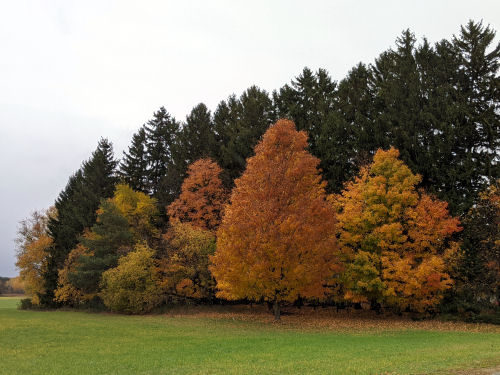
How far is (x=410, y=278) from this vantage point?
3080cm

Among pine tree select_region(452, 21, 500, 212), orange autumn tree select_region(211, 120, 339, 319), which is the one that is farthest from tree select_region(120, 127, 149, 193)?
pine tree select_region(452, 21, 500, 212)

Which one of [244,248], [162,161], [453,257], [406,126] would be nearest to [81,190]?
[162,161]

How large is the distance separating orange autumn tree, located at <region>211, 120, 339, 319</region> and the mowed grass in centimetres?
307

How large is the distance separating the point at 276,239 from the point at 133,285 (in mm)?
20950

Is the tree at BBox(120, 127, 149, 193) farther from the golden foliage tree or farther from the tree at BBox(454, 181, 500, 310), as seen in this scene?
the tree at BBox(454, 181, 500, 310)

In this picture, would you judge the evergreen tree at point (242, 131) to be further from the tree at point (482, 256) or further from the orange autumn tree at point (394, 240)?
the tree at point (482, 256)

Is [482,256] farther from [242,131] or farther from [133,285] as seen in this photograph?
[133,285]

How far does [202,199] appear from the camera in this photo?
46500 mm

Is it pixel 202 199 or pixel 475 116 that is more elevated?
pixel 475 116

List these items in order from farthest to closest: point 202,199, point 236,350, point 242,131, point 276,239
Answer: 1. point 242,131
2. point 202,199
3. point 276,239
4. point 236,350

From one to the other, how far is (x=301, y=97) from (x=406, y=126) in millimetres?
16315

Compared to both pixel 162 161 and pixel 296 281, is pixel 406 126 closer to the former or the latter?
pixel 296 281

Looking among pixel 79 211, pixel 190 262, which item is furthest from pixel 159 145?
pixel 190 262

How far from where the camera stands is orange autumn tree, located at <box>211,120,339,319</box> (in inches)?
1126
